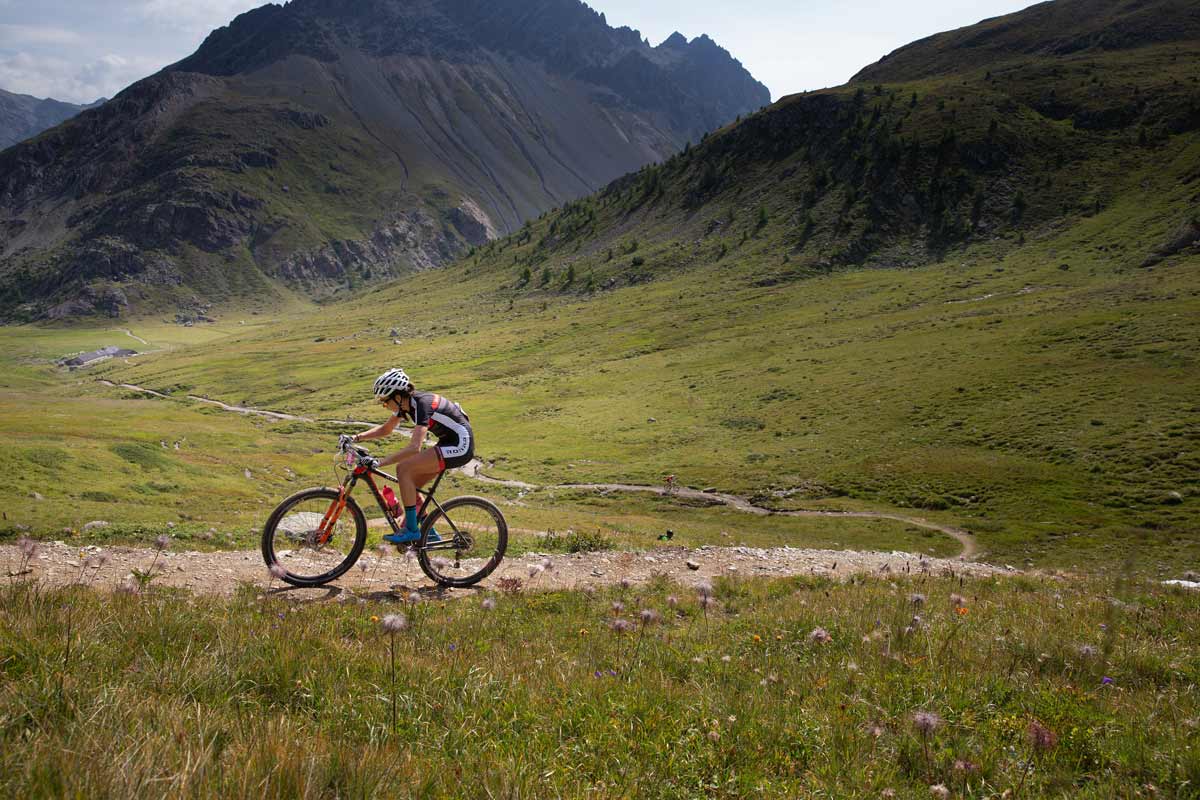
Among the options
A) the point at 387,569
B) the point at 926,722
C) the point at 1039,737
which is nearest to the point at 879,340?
the point at 387,569

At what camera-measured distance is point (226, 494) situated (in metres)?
32.5

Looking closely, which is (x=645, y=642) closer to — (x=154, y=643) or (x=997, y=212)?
(x=154, y=643)

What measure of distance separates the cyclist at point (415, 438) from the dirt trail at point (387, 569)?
141 centimetres

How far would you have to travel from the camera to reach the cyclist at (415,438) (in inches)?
429

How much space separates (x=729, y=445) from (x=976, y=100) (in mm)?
167858

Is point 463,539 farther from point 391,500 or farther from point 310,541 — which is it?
point 310,541

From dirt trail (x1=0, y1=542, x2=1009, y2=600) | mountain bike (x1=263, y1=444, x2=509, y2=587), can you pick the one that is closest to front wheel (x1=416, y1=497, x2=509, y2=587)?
mountain bike (x1=263, y1=444, x2=509, y2=587)

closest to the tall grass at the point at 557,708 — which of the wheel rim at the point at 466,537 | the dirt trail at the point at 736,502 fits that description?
the wheel rim at the point at 466,537

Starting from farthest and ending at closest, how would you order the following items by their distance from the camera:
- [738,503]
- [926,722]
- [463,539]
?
[738,503], [463,539], [926,722]

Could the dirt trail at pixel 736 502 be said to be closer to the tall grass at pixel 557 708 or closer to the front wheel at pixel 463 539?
the front wheel at pixel 463 539

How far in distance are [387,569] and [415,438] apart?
3.59 meters

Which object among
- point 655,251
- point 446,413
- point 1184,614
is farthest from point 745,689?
point 655,251

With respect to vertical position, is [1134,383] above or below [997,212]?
below

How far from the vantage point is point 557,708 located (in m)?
4.74
